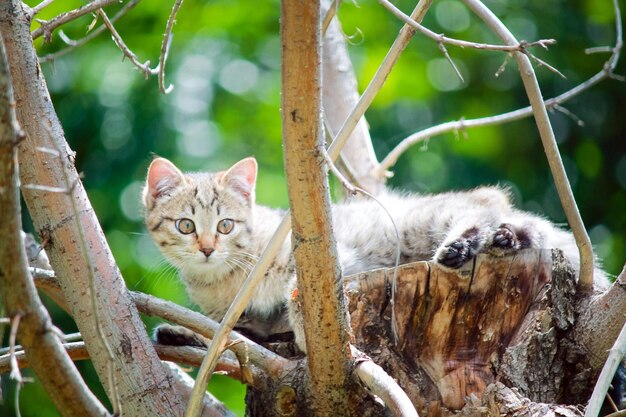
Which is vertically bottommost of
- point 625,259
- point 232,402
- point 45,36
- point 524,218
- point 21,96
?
point 232,402

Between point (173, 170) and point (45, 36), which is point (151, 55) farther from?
point (45, 36)

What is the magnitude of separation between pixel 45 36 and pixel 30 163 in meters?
0.53

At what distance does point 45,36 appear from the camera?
3107mm

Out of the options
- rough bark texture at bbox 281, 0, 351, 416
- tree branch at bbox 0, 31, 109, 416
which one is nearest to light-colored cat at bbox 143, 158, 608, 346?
rough bark texture at bbox 281, 0, 351, 416

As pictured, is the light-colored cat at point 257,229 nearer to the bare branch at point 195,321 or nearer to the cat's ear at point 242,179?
the cat's ear at point 242,179

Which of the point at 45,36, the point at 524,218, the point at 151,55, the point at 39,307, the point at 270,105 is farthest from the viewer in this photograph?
the point at 270,105

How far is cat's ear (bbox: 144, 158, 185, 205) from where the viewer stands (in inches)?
189

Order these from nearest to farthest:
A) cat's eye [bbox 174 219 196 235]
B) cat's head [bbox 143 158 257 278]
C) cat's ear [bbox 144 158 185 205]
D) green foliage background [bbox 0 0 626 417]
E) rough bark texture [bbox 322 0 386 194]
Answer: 1. cat's head [bbox 143 158 257 278]
2. cat's eye [bbox 174 219 196 235]
3. cat's ear [bbox 144 158 185 205]
4. rough bark texture [bbox 322 0 386 194]
5. green foliage background [bbox 0 0 626 417]

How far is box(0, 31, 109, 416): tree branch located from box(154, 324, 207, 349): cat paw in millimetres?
1680

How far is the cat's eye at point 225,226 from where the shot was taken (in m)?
4.66

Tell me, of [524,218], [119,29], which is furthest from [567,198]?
[119,29]

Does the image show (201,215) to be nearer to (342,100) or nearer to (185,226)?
(185,226)

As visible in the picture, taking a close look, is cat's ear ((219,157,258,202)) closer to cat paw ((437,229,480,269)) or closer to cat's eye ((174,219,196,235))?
cat's eye ((174,219,196,235))

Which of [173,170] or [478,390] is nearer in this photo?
[478,390]
